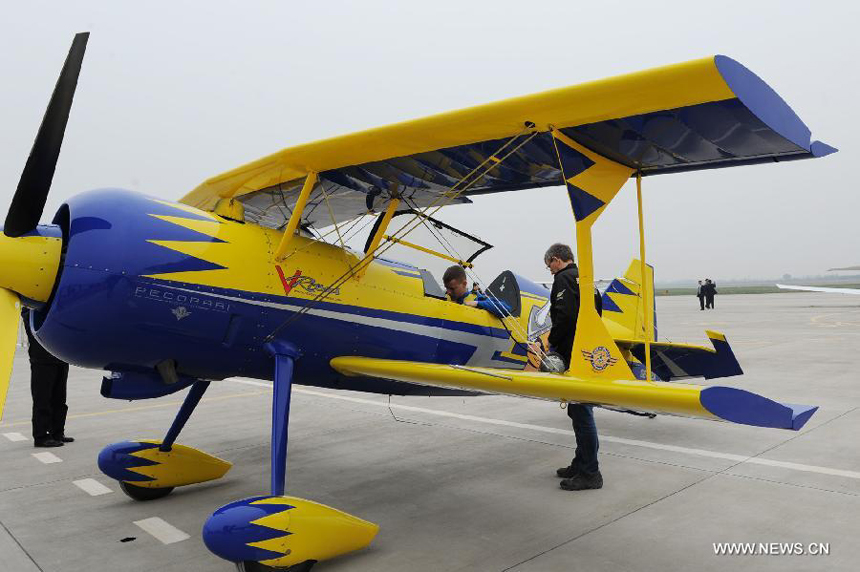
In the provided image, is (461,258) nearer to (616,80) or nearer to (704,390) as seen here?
(616,80)

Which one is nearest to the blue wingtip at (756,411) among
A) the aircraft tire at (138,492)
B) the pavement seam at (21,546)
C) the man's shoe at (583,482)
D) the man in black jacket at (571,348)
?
the man in black jacket at (571,348)

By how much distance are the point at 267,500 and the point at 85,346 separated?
4.51 ft

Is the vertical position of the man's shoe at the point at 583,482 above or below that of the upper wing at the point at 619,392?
below

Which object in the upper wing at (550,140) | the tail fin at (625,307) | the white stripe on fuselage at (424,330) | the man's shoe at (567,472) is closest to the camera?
the upper wing at (550,140)

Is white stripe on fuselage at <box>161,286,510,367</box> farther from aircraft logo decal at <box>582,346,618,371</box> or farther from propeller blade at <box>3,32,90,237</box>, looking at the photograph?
aircraft logo decal at <box>582,346,618,371</box>

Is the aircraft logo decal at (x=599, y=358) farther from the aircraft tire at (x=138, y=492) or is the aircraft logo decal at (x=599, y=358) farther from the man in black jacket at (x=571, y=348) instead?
the aircraft tire at (x=138, y=492)

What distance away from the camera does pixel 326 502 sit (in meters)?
4.37

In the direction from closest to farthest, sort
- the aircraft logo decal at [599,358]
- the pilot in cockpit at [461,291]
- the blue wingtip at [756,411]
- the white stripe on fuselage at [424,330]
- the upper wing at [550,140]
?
the blue wingtip at [756,411] < the upper wing at [550,140] < the aircraft logo decal at [599,358] < the white stripe on fuselage at [424,330] < the pilot in cockpit at [461,291]

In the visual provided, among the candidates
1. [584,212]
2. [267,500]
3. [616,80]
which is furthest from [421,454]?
[616,80]

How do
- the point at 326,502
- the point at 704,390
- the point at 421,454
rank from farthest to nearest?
the point at 421,454
the point at 326,502
the point at 704,390

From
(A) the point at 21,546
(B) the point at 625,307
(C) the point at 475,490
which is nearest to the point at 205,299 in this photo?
(A) the point at 21,546

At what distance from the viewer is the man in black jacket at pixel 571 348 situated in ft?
14.5

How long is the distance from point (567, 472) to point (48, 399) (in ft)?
17.2

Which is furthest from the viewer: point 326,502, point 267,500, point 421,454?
point 421,454
